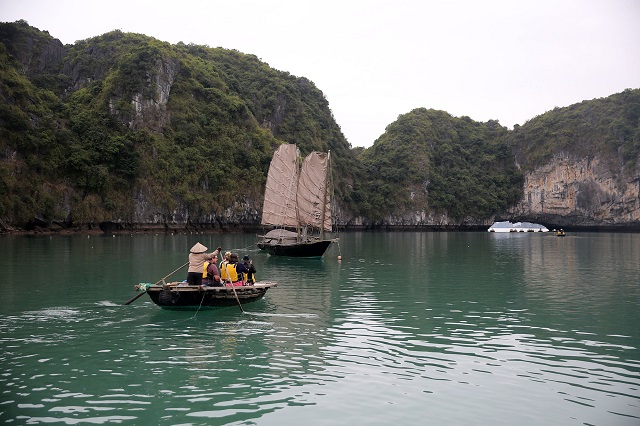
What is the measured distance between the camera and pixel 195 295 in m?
13.4

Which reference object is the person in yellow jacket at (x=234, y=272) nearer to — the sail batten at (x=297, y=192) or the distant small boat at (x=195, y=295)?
the distant small boat at (x=195, y=295)

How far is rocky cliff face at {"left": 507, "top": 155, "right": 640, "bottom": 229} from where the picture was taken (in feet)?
319

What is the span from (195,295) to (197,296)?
0.07 m

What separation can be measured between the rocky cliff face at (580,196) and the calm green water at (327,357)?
90615mm

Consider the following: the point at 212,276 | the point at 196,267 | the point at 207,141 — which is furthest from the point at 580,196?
the point at 196,267

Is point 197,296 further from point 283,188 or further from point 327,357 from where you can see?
point 283,188

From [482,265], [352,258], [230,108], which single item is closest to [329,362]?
[482,265]

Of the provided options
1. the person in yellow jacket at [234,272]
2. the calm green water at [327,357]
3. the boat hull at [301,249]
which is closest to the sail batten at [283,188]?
the boat hull at [301,249]

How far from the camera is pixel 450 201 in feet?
359

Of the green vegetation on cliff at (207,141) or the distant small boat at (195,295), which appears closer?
the distant small boat at (195,295)

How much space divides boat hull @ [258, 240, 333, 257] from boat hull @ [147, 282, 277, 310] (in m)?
17.2

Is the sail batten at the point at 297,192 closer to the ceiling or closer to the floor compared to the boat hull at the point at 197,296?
closer to the ceiling

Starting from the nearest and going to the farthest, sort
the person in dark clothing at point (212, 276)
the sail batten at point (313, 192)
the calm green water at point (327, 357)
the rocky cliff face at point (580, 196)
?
the calm green water at point (327, 357), the person in dark clothing at point (212, 276), the sail batten at point (313, 192), the rocky cliff face at point (580, 196)

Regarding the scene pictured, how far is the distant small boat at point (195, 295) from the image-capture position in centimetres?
1312
